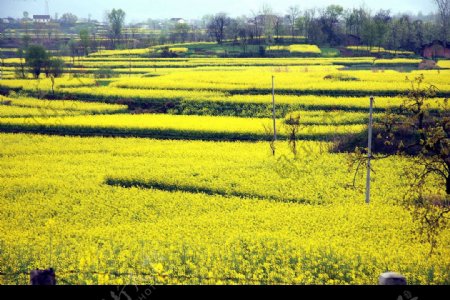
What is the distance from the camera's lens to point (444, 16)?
47.3 meters

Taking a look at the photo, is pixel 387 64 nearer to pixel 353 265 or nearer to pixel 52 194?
pixel 52 194

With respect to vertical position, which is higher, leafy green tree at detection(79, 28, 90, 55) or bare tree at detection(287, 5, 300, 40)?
bare tree at detection(287, 5, 300, 40)

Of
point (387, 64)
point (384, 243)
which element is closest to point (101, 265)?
point (384, 243)

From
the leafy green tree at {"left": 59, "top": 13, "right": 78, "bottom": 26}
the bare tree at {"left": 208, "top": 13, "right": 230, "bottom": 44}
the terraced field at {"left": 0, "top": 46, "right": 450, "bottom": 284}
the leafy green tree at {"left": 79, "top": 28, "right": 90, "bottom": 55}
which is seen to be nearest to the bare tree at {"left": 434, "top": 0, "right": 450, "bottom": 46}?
the terraced field at {"left": 0, "top": 46, "right": 450, "bottom": 284}

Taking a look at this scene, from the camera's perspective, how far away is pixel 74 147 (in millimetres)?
25688

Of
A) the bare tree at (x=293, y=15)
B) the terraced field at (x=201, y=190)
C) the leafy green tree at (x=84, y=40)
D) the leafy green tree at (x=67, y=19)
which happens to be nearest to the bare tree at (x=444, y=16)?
the terraced field at (x=201, y=190)

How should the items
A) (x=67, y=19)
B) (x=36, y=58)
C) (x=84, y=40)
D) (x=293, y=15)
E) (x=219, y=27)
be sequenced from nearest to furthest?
(x=36, y=58) < (x=84, y=40) < (x=293, y=15) < (x=219, y=27) < (x=67, y=19)

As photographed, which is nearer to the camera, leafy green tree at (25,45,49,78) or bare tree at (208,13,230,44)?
leafy green tree at (25,45,49,78)

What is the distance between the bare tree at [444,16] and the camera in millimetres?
45072

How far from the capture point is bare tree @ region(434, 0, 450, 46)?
45072 millimetres

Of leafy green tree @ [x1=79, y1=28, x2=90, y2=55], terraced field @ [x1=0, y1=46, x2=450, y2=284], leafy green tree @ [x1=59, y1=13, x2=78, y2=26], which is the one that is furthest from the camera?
leafy green tree @ [x1=59, y1=13, x2=78, y2=26]

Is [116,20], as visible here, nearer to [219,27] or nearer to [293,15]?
[219,27]

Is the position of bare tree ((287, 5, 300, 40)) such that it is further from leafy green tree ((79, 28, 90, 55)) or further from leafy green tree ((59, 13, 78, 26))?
leafy green tree ((59, 13, 78, 26))

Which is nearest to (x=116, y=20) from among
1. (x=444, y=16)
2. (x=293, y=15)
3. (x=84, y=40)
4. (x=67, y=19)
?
(x=84, y=40)
